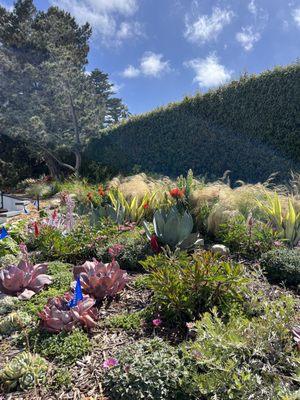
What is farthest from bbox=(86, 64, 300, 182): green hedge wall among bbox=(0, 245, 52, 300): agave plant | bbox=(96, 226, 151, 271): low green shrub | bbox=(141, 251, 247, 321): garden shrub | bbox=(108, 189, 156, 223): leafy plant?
bbox=(0, 245, 52, 300): agave plant

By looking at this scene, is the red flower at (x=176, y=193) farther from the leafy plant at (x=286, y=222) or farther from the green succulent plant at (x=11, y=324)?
the green succulent plant at (x=11, y=324)

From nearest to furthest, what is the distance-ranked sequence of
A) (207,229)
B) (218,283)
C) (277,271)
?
(218,283) → (277,271) → (207,229)

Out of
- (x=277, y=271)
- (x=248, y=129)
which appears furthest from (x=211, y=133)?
(x=277, y=271)

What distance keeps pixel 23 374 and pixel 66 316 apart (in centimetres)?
38

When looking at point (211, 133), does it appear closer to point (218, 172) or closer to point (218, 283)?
point (218, 172)

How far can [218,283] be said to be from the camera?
202 centimetres

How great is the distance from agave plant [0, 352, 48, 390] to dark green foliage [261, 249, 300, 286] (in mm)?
2019

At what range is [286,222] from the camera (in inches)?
140

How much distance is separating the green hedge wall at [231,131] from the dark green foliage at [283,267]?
3.91 meters

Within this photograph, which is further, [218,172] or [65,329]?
[218,172]

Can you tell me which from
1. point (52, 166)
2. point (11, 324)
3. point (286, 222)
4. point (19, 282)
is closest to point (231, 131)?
point (286, 222)

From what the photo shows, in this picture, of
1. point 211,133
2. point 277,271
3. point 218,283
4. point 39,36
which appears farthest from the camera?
point 39,36

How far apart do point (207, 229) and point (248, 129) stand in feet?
13.6

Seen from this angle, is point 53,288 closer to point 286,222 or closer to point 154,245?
point 154,245
